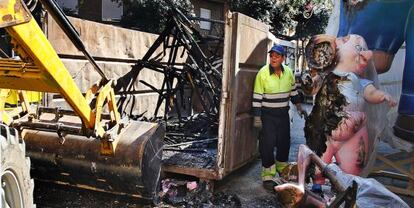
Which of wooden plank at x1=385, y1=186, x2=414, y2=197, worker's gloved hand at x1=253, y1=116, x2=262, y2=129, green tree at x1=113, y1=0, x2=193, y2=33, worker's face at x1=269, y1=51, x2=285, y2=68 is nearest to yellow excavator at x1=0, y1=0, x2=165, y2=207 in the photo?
worker's gloved hand at x1=253, y1=116, x2=262, y2=129

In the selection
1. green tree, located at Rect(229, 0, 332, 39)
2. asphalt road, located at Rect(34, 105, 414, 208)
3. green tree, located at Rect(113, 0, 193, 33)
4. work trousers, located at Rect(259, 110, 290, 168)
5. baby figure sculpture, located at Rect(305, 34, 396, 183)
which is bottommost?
asphalt road, located at Rect(34, 105, 414, 208)

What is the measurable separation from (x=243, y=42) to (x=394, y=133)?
1753 millimetres

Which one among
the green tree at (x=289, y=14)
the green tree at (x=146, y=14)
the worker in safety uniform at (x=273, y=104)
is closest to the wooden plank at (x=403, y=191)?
the worker in safety uniform at (x=273, y=104)

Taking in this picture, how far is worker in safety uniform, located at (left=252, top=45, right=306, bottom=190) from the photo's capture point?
15.1 feet

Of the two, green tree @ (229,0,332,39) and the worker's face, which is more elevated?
green tree @ (229,0,332,39)

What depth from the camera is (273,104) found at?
461cm

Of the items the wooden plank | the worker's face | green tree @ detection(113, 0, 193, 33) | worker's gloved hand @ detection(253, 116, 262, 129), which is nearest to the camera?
the wooden plank

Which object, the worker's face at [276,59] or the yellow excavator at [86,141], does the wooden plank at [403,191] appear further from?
the yellow excavator at [86,141]

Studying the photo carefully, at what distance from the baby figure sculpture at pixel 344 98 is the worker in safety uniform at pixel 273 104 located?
111 cm

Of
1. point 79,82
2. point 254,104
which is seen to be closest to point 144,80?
point 79,82

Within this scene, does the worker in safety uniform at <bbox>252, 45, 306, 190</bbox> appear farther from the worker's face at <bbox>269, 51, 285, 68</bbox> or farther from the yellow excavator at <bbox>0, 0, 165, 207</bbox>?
the yellow excavator at <bbox>0, 0, 165, 207</bbox>

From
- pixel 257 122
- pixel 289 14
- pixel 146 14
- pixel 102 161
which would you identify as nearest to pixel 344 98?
pixel 257 122

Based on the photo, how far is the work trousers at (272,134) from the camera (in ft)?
15.2

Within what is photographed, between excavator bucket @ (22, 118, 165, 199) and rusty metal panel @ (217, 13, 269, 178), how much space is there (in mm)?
671
